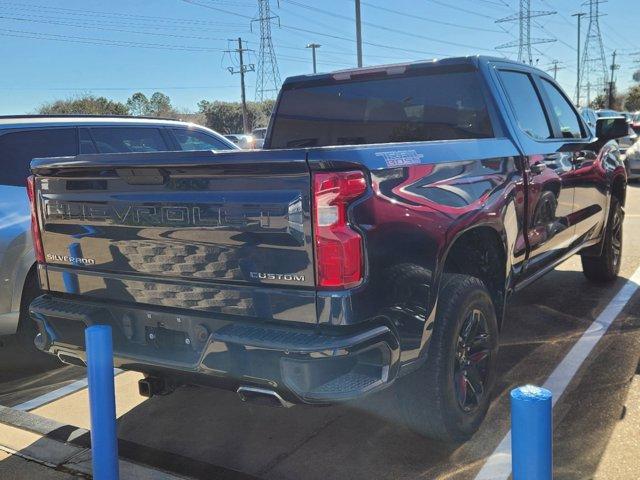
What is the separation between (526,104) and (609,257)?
8.11ft

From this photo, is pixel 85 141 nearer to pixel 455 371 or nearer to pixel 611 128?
pixel 455 371

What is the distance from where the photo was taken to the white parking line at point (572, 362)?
3068mm

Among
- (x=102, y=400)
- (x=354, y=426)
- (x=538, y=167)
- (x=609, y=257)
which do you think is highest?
(x=538, y=167)

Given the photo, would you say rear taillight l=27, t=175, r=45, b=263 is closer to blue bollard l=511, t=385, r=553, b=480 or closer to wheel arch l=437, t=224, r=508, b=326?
wheel arch l=437, t=224, r=508, b=326

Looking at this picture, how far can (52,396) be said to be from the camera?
430cm

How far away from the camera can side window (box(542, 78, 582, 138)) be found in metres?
4.97

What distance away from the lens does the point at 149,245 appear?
2.91 m

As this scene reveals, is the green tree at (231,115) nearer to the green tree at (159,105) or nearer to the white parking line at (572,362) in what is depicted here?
the green tree at (159,105)

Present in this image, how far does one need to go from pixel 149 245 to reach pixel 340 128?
2094mm

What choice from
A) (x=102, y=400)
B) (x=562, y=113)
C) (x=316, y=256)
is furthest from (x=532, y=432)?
(x=562, y=113)

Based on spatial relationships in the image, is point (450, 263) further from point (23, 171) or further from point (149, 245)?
point (23, 171)

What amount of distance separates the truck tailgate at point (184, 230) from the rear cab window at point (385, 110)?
191cm

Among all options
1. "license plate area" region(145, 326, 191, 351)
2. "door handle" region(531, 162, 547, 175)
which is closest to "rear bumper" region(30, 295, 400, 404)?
"license plate area" region(145, 326, 191, 351)

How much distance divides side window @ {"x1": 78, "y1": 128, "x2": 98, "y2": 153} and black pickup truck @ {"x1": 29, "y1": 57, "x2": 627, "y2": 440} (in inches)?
75.6
